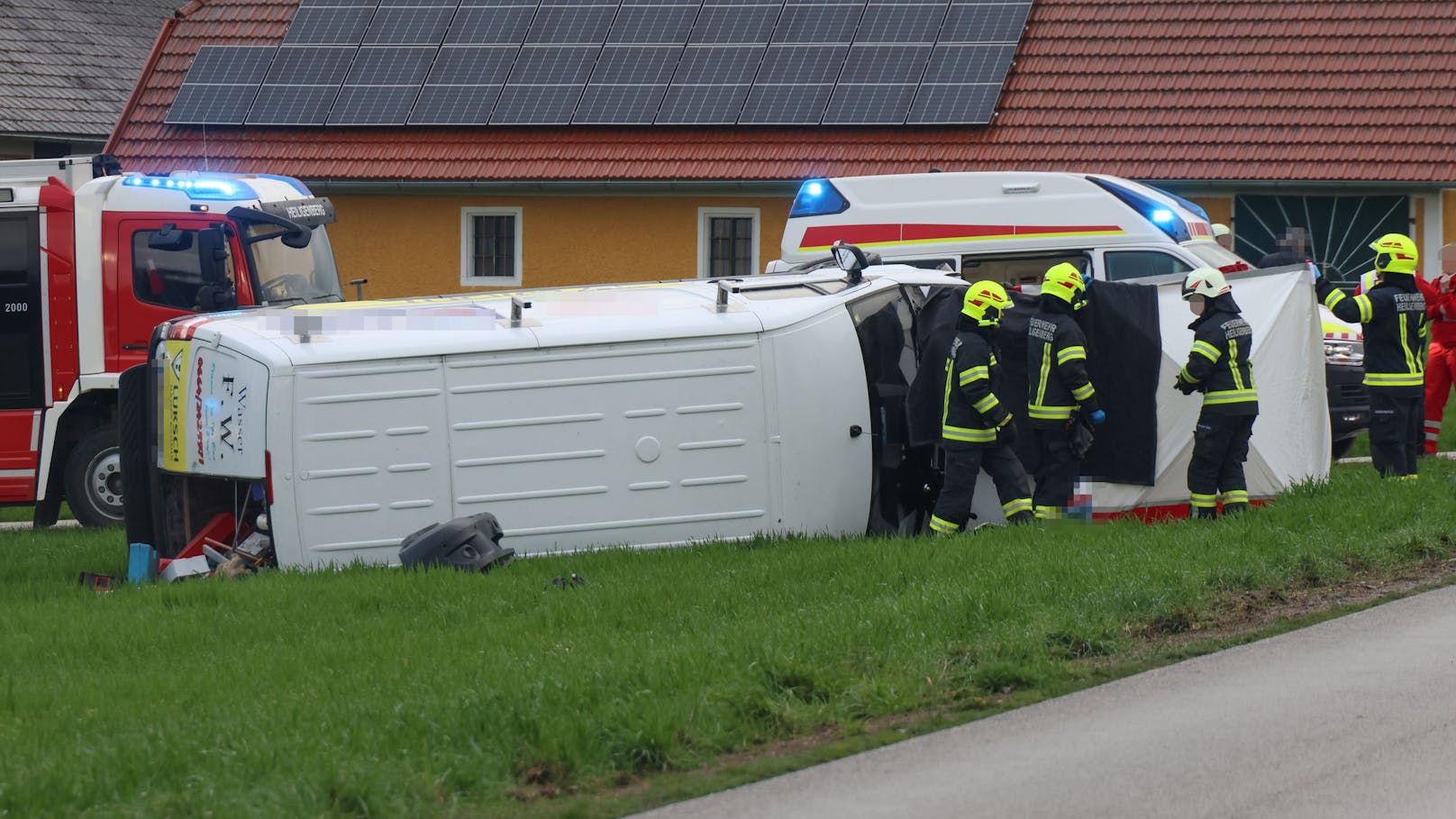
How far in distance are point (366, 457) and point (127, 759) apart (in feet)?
15.0

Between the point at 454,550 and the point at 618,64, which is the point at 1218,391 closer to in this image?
the point at 454,550

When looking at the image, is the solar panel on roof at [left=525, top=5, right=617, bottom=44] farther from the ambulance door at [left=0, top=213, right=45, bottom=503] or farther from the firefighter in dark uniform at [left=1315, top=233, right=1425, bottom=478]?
the firefighter in dark uniform at [left=1315, top=233, right=1425, bottom=478]

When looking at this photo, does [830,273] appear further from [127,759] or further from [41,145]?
[41,145]

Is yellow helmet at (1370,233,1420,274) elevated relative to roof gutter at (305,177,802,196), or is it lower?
lower

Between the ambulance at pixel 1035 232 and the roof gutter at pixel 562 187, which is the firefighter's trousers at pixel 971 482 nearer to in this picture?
the ambulance at pixel 1035 232

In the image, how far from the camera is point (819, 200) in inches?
652

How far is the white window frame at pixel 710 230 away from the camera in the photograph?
25406 millimetres

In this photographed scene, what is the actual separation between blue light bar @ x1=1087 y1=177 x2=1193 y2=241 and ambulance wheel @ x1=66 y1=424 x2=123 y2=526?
8.14 metres

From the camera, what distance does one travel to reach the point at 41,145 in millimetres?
33750

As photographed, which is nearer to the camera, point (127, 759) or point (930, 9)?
point (127, 759)

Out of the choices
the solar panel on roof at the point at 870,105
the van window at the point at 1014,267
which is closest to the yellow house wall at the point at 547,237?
the solar panel on roof at the point at 870,105

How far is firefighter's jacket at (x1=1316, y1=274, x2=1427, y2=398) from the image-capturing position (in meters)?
13.4

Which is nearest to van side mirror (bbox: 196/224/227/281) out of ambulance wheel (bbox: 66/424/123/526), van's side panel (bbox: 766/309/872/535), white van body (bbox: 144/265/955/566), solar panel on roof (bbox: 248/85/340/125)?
ambulance wheel (bbox: 66/424/123/526)

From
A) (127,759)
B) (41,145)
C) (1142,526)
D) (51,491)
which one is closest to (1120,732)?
(127,759)
